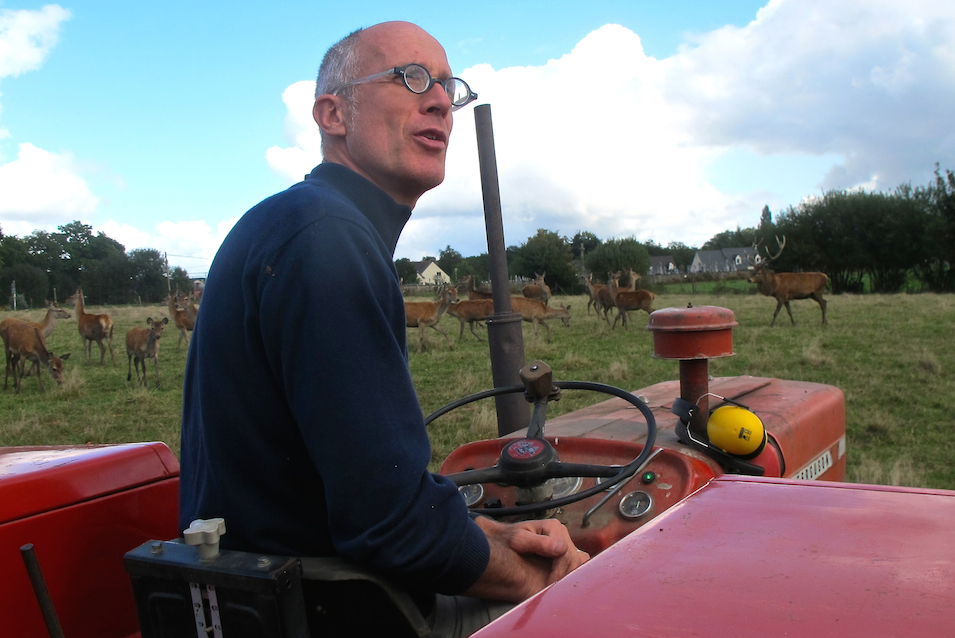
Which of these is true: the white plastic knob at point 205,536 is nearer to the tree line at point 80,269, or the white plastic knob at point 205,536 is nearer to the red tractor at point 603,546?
the red tractor at point 603,546

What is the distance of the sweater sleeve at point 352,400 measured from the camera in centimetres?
109

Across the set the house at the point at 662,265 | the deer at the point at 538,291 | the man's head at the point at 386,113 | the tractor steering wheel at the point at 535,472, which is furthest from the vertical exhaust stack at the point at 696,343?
the house at the point at 662,265

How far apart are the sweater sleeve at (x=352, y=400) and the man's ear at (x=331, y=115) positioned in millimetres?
428

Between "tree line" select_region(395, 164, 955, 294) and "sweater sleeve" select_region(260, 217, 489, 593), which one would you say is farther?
"tree line" select_region(395, 164, 955, 294)

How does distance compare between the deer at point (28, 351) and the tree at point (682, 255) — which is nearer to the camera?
the deer at point (28, 351)

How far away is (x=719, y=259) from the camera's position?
9025cm

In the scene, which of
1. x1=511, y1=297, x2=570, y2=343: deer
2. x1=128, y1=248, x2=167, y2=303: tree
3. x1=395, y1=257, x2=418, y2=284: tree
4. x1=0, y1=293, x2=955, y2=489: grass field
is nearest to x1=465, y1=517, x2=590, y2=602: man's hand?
x1=0, y1=293, x2=955, y2=489: grass field

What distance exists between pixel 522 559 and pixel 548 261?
52.4m

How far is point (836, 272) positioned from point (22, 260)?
6294 centimetres

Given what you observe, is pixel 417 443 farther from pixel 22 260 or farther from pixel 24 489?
pixel 22 260

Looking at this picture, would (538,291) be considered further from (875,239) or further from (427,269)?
(427,269)

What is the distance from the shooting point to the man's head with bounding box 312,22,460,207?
4.84 feet

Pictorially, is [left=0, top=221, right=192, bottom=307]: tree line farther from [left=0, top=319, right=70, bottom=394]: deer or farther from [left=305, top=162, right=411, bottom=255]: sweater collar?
[left=305, top=162, right=411, bottom=255]: sweater collar

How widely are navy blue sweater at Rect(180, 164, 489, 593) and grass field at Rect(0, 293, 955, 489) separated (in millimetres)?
4290
